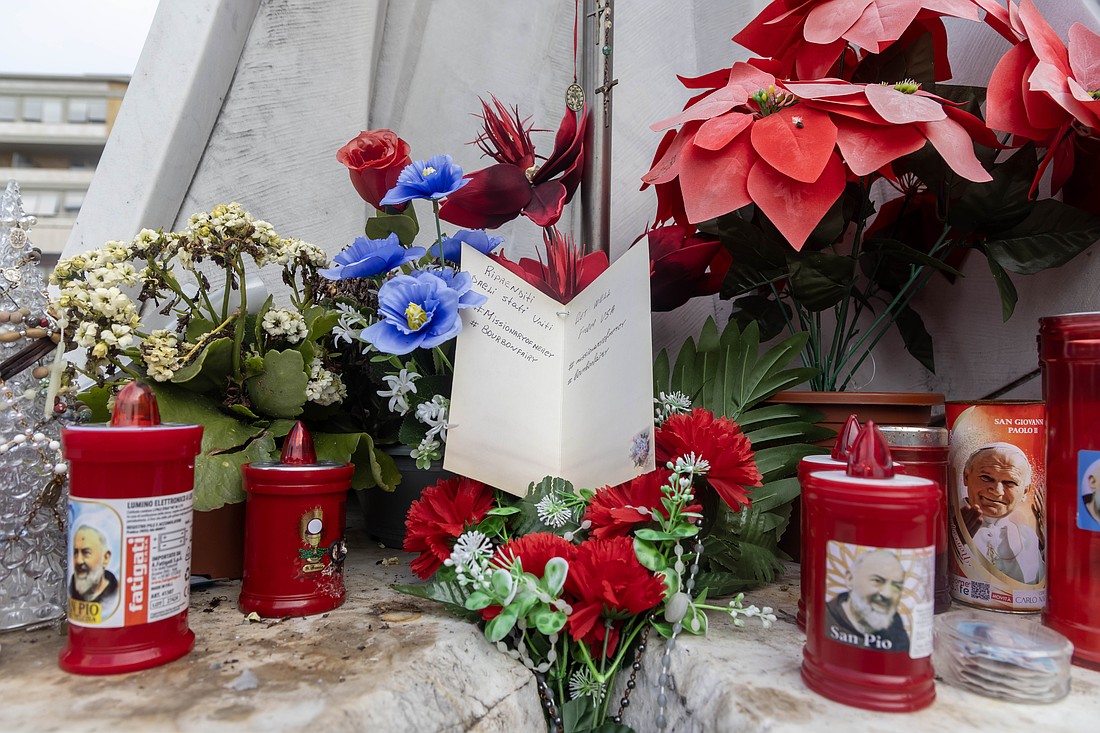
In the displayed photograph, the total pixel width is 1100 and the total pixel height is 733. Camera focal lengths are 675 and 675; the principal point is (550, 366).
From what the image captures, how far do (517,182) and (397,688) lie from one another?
1.79ft

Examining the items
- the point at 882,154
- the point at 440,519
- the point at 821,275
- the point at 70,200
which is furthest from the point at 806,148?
the point at 70,200

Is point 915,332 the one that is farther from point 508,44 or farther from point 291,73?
point 291,73

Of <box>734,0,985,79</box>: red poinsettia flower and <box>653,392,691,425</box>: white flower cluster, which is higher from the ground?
<box>734,0,985,79</box>: red poinsettia flower

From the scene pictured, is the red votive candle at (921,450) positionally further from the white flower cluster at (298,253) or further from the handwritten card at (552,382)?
the white flower cluster at (298,253)

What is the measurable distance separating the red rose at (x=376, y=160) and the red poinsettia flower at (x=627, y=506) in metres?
0.46

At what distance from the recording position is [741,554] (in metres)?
0.67

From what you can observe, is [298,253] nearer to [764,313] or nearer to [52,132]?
[764,313]

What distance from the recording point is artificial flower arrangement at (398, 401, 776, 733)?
0.55 meters

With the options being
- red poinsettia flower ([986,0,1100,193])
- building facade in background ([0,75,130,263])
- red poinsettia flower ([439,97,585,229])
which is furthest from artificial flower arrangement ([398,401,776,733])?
building facade in background ([0,75,130,263])

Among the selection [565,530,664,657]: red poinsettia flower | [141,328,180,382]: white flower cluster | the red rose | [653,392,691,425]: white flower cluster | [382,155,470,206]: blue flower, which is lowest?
[565,530,664,657]: red poinsettia flower

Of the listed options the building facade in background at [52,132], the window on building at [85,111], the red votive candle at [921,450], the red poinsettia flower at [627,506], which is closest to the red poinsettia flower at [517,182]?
the red poinsettia flower at [627,506]

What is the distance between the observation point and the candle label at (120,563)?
19.6 inches

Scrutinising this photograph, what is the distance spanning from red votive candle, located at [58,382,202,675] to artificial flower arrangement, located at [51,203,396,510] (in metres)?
0.11

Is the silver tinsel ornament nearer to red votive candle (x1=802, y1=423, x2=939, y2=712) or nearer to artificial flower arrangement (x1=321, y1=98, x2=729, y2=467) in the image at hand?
artificial flower arrangement (x1=321, y1=98, x2=729, y2=467)
